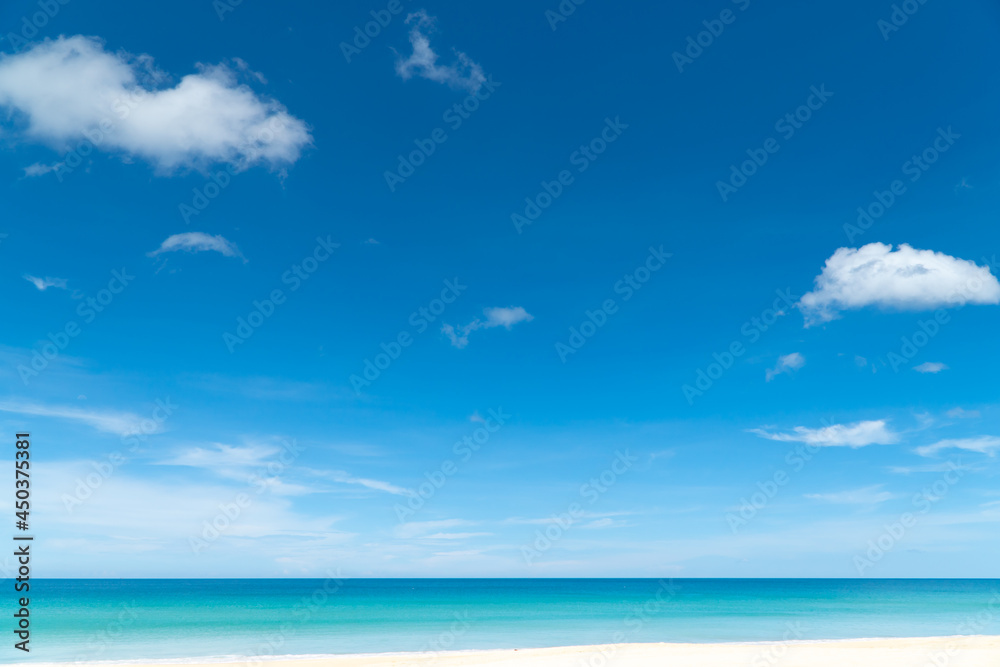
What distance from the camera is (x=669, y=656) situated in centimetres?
2366

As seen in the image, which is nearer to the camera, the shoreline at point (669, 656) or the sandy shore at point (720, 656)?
the sandy shore at point (720, 656)

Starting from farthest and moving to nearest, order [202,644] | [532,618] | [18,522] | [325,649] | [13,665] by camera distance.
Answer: [532,618]
[202,644]
[325,649]
[13,665]
[18,522]

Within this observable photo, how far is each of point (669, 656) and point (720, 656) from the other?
1799 millimetres

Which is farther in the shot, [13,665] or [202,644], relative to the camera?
[202,644]

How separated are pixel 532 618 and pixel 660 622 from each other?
32.2ft

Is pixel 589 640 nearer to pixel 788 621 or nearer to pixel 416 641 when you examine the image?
pixel 416 641

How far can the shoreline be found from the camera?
2245cm

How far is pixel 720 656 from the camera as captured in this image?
23.3 m

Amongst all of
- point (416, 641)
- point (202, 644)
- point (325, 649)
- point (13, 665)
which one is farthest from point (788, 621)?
point (13, 665)

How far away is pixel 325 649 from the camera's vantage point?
91.0 ft

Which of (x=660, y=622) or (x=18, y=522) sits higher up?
(x=18, y=522)

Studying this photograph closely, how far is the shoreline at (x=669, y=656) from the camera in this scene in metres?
22.5

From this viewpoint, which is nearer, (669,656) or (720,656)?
(720,656)

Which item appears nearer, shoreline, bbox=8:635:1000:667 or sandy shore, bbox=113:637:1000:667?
sandy shore, bbox=113:637:1000:667
